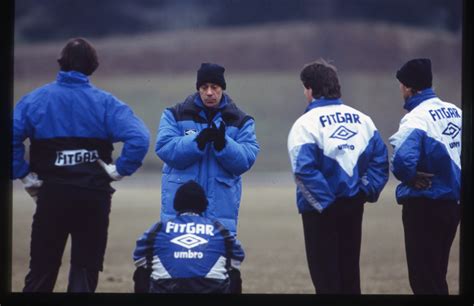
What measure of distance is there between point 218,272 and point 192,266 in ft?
0.41

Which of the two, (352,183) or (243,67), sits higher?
(243,67)

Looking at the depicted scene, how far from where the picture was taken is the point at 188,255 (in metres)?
4.61

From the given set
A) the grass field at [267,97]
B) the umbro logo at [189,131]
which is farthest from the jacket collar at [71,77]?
the grass field at [267,97]

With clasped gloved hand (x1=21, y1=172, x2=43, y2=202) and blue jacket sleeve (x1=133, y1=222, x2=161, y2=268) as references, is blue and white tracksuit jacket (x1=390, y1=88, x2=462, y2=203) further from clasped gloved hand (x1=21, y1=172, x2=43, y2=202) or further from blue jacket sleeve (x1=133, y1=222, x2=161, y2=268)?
clasped gloved hand (x1=21, y1=172, x2=43, y2=202)

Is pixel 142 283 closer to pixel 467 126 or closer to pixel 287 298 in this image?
pixel 287 298

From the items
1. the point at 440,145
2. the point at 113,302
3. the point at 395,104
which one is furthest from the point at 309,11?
the point at 113,302

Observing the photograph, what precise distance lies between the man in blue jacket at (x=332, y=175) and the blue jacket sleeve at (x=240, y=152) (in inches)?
8.5

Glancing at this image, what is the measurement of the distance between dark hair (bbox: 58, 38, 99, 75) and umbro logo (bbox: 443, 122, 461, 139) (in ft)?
5.95

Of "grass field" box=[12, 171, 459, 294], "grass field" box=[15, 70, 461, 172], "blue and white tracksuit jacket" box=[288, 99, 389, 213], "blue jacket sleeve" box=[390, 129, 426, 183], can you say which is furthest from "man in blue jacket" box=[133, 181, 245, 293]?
"grass field" box=[15, 70, 461, 172]

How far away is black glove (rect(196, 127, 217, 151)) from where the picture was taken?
Result: 15.9 ft

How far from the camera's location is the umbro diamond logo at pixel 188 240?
15.2ft

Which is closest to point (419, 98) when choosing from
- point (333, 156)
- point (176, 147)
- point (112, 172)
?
point (333, 156)

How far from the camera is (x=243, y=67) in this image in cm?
A: 1238

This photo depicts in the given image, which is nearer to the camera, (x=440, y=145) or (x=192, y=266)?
(x=192, y=266)
